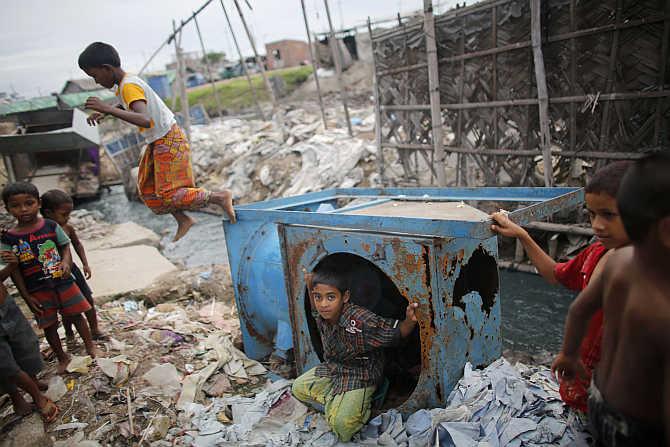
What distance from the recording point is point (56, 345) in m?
3.27

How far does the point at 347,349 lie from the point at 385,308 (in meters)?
0.67

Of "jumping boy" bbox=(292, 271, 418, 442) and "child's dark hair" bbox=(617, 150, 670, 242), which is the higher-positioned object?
"child's dark hair" bbox=(617, 150, 670, 242)

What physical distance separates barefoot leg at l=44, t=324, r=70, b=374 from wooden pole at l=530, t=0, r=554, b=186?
501 cm

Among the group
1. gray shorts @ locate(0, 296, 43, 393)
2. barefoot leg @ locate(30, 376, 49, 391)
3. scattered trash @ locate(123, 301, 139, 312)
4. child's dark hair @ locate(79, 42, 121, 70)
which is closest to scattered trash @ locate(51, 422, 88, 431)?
gray shorts @ locate(0, 296, 43, 393)

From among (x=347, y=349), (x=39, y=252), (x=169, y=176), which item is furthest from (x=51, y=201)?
(x=347, y=349)

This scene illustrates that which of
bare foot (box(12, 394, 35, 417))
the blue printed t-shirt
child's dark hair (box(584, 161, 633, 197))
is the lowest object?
bare foot (box(12, 394, 35, 417))

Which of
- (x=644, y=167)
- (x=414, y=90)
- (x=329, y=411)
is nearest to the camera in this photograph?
(x=644, y=167)

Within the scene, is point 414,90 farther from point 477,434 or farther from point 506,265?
point 477,434

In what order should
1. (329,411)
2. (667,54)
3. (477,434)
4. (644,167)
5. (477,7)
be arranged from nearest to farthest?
(644,167) < (477,434) < (329,411) < (667,54) < (477,7)

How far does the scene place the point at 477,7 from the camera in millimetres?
5504

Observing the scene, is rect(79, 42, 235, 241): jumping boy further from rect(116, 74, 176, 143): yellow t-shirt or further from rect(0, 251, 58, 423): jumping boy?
rect(0, 251, 58, 423): jumping boy

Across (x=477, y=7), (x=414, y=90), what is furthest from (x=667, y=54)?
(x=414, y=90)

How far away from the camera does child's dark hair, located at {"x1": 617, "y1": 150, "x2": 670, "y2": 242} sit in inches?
41.4

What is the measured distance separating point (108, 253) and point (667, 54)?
7.40 metres
